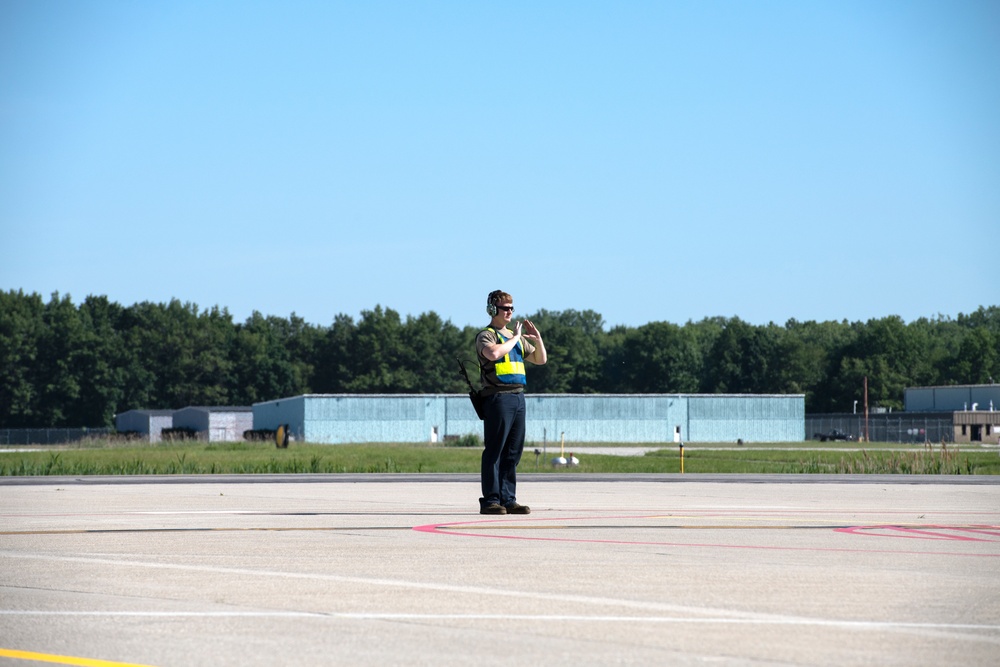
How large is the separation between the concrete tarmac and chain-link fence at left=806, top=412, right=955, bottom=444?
97.9 m

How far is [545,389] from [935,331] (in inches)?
2845

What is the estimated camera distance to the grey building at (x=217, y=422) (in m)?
114

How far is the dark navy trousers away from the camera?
13.3m

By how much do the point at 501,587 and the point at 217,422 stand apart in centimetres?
10964

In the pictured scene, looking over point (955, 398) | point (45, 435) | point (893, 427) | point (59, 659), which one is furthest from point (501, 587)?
point (955, 398)

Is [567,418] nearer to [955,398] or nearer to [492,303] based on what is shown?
[955,398]

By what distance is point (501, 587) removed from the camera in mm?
7617

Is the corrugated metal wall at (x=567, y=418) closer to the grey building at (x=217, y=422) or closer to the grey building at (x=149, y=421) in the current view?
the grey building at (x=217, y=422)

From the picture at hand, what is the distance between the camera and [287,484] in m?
25.4

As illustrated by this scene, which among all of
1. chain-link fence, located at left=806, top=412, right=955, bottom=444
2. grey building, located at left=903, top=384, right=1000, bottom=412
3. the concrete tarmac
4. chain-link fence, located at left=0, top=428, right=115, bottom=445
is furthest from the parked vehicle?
the concrete tarmac

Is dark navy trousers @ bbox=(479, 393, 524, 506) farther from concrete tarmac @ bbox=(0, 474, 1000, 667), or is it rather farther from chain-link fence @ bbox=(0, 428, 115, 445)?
chain-link fence @ bbox=(0, 428, 115, 445)

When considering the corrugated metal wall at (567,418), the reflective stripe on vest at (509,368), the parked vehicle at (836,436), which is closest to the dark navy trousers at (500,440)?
the reflective stripe on vest at (509,368)

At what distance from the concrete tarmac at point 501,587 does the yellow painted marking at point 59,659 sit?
2 centimetres

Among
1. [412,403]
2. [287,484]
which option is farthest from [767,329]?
[287,484]
